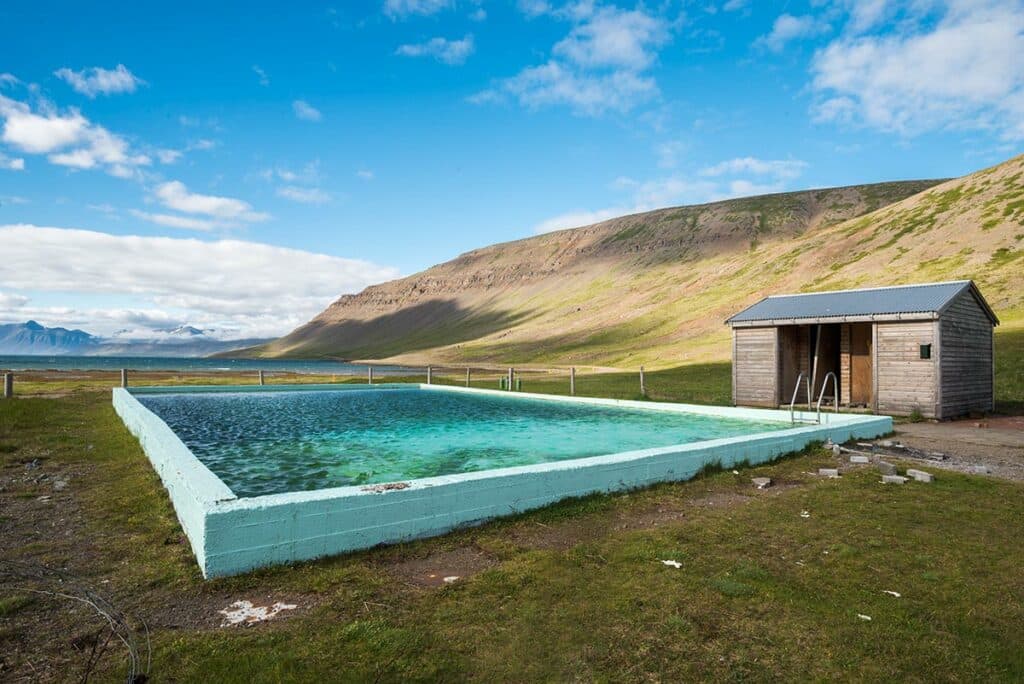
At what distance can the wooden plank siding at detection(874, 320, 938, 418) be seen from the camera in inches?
795

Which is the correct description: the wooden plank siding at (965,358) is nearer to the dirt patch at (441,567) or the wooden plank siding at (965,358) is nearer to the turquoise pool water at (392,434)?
the turquoise pool water at (392,434)

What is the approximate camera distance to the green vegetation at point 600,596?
4.28 meters

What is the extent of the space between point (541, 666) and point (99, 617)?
13.0 ft

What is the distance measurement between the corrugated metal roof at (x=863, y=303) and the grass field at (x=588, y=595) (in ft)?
47.3

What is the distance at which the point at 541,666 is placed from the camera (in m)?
4.23

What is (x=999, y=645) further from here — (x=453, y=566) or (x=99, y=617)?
(x=99, y=617)

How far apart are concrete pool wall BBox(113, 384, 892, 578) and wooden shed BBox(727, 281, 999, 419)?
9381mm

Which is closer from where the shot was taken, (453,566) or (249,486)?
(453,566)

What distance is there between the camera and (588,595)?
5.47 m

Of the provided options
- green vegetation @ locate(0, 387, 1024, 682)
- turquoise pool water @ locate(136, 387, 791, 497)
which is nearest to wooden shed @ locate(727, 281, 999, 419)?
turquoise pool water @ locate(136, 387, 791, 497)

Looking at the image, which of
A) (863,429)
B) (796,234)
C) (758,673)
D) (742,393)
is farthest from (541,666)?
(796,234)

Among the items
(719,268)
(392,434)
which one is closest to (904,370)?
(392,434)

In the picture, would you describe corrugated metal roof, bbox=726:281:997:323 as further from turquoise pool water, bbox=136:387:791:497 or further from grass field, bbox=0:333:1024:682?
grass field, bbox=0:333:1024:682

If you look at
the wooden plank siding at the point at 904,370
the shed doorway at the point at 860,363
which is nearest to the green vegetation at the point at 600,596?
the wooden plank siding at the point at 904,370
